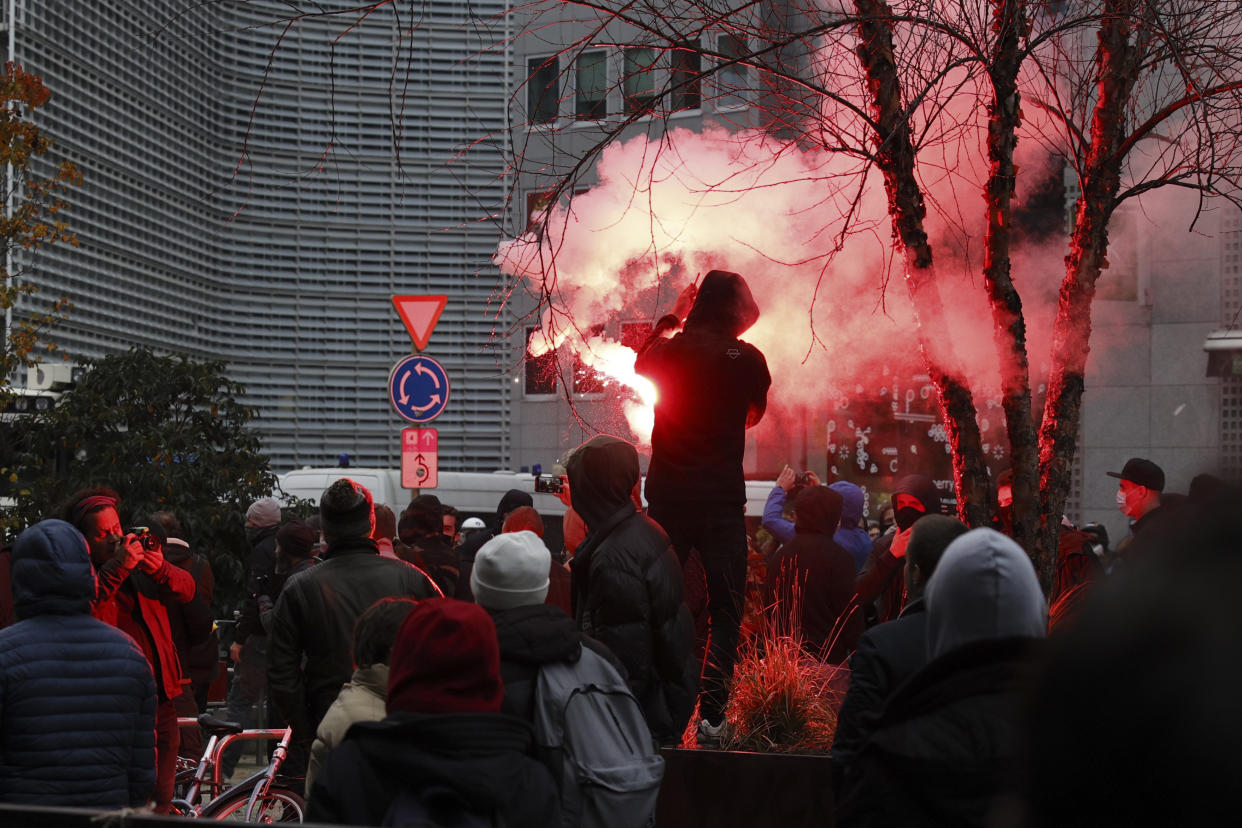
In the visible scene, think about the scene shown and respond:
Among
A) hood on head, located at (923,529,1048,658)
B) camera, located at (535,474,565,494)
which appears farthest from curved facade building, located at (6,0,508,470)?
hood on head, located at (923,529,1048,658)

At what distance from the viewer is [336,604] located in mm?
4500

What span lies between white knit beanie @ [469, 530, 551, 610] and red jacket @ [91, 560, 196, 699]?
2664 millimetres

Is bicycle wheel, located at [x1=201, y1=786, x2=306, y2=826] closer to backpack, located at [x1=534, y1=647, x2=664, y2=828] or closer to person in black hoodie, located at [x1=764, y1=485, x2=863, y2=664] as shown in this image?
person in black hoodie, located at [x1=764, y1=485, x2=863, y2=664]

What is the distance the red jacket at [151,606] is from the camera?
18.3ft

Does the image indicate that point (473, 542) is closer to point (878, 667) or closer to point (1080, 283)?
point (1080, 283)

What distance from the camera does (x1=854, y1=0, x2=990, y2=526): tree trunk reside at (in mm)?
5141

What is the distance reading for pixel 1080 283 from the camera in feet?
17.8

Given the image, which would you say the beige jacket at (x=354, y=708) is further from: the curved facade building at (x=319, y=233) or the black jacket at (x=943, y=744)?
the curved facade building at (x=319, y=233)

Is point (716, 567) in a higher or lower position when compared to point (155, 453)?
lower

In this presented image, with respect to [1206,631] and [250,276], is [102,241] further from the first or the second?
[1206,631]

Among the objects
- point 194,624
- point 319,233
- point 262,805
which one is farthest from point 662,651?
point 319,233

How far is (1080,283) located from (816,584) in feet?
5.92

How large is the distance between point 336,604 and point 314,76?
24947 millimetres

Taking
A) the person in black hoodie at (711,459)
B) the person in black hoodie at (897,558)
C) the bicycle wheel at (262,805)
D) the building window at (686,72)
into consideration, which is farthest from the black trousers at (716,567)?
the bicycle wheel at (262,805)
